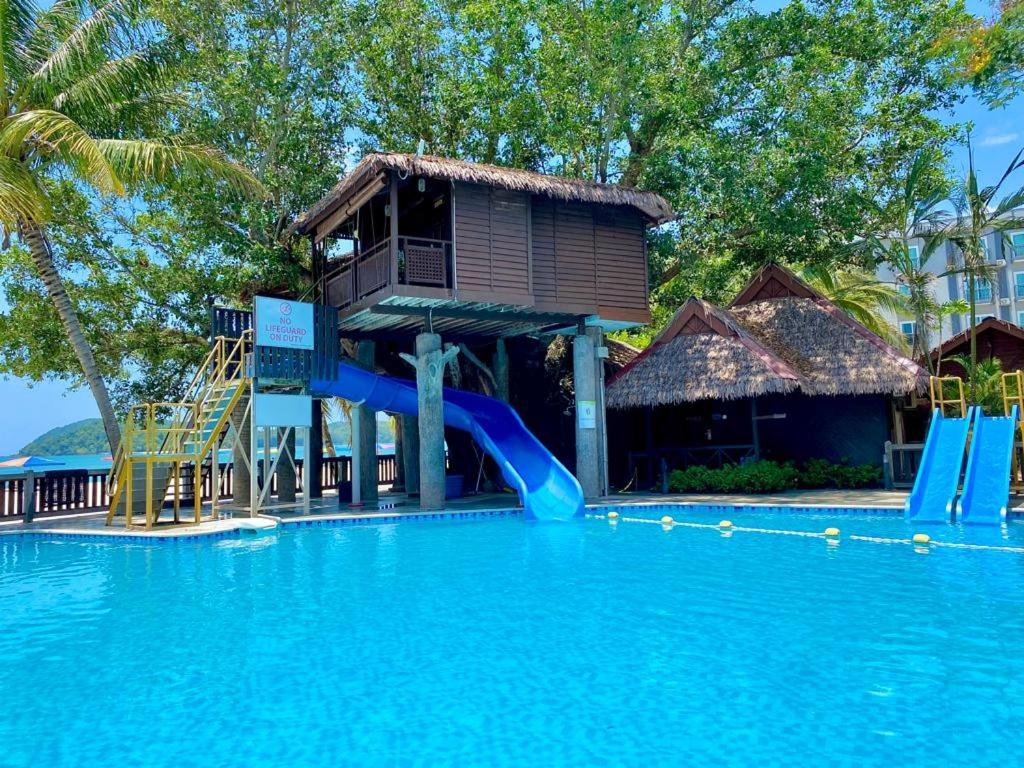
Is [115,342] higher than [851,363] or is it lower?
higher

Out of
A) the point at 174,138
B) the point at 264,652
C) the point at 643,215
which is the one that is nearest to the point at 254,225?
the point at 174,138

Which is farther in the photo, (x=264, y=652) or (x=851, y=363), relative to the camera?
(x=851, y=363)

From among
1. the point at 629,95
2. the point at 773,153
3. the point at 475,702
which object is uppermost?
the point at 629,95

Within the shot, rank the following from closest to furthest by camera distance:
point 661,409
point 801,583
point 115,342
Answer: point 801,583 → point 115,342 → point 661,409

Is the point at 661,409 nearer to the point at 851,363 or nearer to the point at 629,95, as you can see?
the point at 851,363

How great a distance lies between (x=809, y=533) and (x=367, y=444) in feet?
27.8

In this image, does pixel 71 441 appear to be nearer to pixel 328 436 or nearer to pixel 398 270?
pixel 328 436

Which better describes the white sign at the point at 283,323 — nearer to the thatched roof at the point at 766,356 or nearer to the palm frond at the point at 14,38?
the palm frond at the point at 14,38

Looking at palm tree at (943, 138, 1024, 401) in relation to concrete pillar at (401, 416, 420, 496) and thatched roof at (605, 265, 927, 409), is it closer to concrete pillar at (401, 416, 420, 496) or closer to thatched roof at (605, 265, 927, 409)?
thatched roof at (605, 265, 927, 409)

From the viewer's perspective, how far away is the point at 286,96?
621 inches

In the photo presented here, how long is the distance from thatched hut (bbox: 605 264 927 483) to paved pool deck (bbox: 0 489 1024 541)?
1943 mm

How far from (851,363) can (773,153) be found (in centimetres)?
446

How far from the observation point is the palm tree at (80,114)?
12.2 m

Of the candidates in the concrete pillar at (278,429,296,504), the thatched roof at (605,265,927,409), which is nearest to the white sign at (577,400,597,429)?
the thatched roof at (605,265,927,409)
